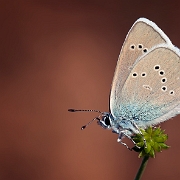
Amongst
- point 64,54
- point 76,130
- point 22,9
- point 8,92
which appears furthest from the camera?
point 22,9

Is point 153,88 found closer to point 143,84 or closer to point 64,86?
point 143,84

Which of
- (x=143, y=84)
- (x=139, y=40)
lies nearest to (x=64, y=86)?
(x=143, y=84)

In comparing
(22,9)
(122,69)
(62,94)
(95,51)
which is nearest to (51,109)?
(62,94)

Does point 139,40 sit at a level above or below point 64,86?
below

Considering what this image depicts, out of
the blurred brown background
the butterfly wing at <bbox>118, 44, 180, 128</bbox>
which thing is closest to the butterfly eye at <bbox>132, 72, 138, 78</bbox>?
the butterfly wing at <bbox>118, 44, 180, 128</bbox>

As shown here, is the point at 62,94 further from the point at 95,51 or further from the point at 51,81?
the point at 95,51

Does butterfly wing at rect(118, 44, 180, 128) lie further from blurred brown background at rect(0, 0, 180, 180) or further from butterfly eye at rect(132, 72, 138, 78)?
blurred brown background at rect(0, 0, 180, 180)
